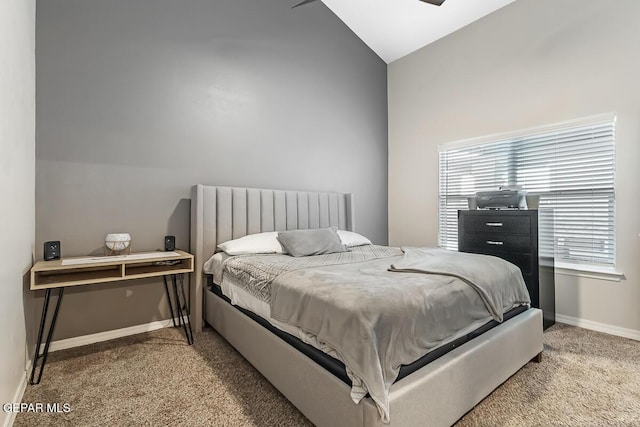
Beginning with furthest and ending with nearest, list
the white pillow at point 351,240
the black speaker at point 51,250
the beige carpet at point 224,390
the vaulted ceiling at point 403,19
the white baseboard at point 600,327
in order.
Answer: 1. the vaulted ceiling at point 403,19
2. the white pillow at point 351,240
3. the white baseboard at point 600,327
4. the black speaker at point 51,250
5. the beige carpet at point 224,390

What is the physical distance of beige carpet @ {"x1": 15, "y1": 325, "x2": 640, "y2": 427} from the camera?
155 centimetres

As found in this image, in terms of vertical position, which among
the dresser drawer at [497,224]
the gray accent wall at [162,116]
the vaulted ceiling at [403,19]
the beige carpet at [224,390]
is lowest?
the beige carpet at [224,390]

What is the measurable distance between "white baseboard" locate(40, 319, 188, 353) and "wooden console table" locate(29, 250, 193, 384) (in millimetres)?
108

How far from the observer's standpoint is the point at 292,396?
1.56 metres

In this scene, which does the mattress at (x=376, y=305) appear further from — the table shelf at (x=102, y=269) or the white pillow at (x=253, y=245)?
the table shelf at (x=102, y=269)

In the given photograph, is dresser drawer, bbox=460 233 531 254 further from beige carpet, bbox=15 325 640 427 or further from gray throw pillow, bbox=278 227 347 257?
gray throw pillow, bbox=278 227 347 257

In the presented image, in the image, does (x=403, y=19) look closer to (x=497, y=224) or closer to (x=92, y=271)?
(x=497, y=224)

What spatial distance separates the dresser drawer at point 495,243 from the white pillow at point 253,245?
1.96 metres

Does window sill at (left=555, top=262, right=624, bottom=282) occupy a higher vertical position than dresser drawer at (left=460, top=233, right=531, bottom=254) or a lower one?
lower

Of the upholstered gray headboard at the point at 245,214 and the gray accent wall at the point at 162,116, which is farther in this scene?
the upholstered gray headboard at the point at 245,214

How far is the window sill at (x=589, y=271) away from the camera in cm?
269

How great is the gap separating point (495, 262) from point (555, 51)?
236 cm

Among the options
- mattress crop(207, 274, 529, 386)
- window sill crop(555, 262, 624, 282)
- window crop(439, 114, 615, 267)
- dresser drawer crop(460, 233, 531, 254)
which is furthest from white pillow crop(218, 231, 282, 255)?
window sill crop(555, 262, 624, 282)

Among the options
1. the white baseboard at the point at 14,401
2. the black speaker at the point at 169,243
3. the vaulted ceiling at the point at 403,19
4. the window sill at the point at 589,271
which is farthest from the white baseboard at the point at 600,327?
the white baseboard at the point at 14,401
